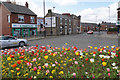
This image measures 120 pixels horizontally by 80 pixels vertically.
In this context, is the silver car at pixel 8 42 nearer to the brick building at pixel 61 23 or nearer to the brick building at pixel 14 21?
the brick building at pixel 14 21

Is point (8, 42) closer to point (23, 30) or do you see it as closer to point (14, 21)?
point (14, 21)

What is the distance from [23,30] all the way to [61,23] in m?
20.7

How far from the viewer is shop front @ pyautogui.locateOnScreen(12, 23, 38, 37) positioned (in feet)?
94.4

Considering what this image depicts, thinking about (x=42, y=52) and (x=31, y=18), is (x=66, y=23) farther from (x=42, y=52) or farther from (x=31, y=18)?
(x=42, y=52)

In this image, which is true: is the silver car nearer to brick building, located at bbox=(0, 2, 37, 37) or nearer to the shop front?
brick building, located at bbox=(0, 2, 37, 37)

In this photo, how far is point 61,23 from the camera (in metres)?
48.9

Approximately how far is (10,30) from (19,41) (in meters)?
15.6

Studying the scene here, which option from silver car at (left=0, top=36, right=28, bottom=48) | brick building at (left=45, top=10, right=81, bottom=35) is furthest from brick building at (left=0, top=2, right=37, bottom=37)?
silver car at (left=0, top=36, right=28, bottom=48)

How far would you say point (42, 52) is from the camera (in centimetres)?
643

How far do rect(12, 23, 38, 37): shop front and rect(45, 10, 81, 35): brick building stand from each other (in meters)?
7.13

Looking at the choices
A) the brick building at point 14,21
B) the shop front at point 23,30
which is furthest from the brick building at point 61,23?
the brick building at point 14,21

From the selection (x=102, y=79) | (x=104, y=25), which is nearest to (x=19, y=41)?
(x=102, y=79)

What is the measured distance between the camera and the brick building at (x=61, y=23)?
45.7 m

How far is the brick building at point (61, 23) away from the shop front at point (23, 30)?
7129mm
